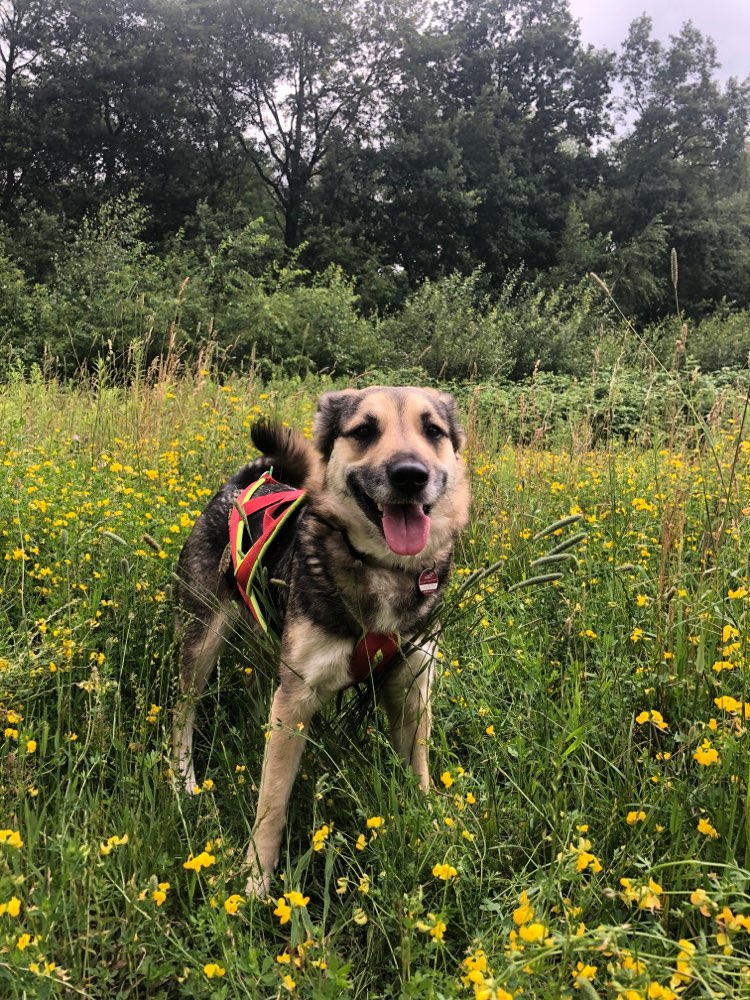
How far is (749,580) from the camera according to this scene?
2.19 m

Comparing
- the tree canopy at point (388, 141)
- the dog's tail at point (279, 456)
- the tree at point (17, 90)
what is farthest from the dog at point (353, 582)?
the tree at point (17, 90)

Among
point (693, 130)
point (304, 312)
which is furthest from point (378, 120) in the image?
point (304, 312)

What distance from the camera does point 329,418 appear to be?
9.07 ft

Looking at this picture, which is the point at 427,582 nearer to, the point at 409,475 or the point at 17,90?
the point at 409,475

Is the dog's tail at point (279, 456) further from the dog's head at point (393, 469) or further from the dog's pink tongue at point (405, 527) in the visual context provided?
Answer: the dog's pink tongue at point (405, 527)

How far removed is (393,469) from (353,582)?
0.44 m

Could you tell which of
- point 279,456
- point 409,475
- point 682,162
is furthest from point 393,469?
point 682,162

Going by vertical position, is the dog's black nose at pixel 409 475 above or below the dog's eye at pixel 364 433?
below

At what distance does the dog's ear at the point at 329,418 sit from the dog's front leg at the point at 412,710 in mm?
990

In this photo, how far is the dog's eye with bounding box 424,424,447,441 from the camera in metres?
2.56

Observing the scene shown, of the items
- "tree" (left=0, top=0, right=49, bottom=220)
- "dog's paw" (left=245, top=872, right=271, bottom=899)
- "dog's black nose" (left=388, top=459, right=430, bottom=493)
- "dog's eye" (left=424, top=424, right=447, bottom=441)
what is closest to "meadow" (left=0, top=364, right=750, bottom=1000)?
"dog's paw" (left=245, top=872, right=271, bottom=899)

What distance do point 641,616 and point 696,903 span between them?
168 cm

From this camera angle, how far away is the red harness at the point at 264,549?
2.19 meters

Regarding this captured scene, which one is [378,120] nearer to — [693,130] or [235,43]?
[235,43]
